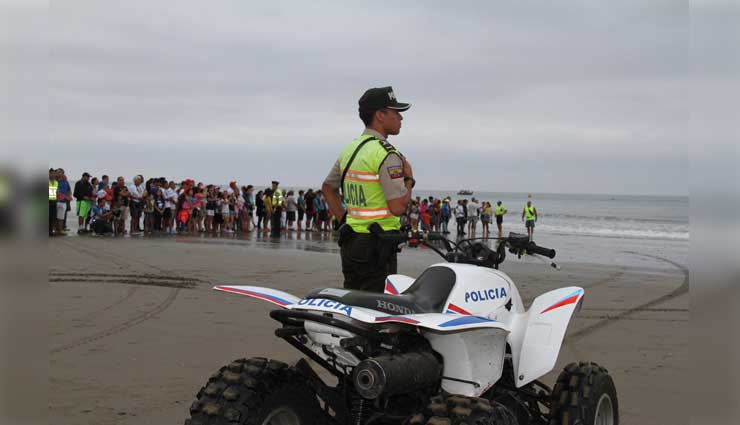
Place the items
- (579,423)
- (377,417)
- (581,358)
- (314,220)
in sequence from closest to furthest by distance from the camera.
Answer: (377,417)
(579,423)
(581,358)
(314,220)

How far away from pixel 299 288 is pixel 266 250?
7.12 m

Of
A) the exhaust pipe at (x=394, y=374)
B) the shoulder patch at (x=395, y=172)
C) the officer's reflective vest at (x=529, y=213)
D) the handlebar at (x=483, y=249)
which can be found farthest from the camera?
the officer's reflective vest at (x=529, y=213)

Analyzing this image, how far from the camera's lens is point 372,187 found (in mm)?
4750

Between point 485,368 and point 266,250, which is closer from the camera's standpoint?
point 485,368

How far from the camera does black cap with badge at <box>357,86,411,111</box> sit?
4852 mm

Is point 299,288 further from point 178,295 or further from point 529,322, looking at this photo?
point 529,322

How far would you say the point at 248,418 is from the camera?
3377mm

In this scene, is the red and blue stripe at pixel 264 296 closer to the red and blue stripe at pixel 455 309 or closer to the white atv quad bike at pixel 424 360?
the white atv quad bike at pixel 424 360

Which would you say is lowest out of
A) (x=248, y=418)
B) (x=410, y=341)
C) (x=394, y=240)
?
(x=248, y=418)

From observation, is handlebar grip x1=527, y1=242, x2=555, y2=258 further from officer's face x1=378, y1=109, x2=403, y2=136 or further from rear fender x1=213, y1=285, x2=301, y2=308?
rear fender x1=213, y1=285, x2=301, y2=308

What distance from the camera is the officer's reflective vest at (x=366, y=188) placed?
471 cm

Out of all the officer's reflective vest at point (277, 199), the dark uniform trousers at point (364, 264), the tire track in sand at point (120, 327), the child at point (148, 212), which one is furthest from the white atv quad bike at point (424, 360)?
the officer's reflective vest at point (277, 199)

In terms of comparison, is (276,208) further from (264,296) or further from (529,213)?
(264,296)
